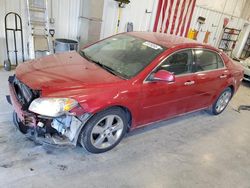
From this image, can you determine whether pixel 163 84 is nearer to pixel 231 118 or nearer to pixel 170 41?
pixel 170 41

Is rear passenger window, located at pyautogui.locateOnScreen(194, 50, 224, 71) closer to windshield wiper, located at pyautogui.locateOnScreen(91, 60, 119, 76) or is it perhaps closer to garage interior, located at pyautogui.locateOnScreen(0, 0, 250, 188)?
garage interior, located at pyautogui.locateOnScreen(0, 0, 250, 188)

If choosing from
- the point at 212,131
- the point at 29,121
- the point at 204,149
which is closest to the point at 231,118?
the point at 212,131

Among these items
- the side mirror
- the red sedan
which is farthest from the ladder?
the side mirror

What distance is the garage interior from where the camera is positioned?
2.26 m

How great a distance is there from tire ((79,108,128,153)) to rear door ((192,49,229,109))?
4.26 feet

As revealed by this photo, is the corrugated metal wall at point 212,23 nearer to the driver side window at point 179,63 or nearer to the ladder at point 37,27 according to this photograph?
the ladder at point 37,27

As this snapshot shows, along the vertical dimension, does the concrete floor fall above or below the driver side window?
below

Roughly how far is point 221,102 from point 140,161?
228 cm

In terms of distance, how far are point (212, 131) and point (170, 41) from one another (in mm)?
1613

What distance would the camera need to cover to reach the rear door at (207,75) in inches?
126

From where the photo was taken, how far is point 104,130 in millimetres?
2473

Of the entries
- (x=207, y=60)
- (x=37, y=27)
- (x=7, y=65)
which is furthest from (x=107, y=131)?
(x=37, y=27)

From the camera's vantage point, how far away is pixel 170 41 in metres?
3.04

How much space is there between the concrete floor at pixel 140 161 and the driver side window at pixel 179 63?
0.93 metres
